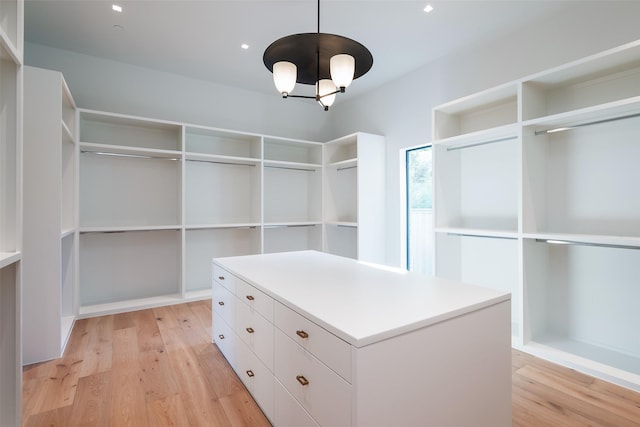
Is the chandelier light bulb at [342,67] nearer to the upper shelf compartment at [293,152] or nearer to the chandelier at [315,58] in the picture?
the chandelier at [315,58]

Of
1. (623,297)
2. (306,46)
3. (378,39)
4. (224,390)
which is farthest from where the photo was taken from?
(378,39)

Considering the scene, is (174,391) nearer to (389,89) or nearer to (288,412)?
(288,412)

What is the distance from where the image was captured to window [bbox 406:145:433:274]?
12.5 ft

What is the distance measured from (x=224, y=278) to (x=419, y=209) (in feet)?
8.49

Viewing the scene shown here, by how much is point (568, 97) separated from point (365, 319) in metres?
2.63

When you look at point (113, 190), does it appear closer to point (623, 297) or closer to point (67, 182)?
point (67, 182)

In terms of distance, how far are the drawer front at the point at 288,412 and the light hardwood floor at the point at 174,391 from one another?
226 millimetres

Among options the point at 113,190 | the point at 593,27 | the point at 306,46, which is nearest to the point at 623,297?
the point at 593,27

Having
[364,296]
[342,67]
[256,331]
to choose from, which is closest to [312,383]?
[364,296]

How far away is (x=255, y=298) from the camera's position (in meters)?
1.79

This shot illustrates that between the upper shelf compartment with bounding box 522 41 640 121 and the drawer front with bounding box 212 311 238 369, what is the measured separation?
281 centimetres

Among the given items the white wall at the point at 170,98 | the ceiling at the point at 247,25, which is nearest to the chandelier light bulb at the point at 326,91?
the ceiling at the point at 247,25

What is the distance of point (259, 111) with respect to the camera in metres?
4.50

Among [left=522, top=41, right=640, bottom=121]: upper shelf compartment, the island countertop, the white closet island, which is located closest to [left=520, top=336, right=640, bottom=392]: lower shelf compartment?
the white closet island
